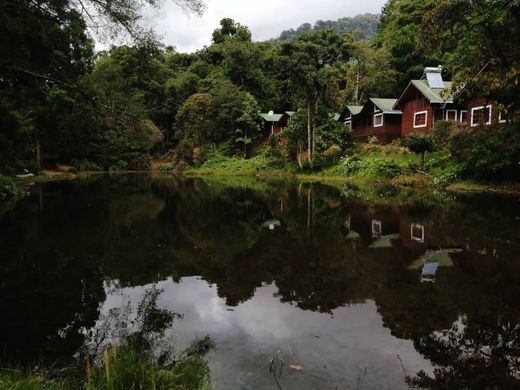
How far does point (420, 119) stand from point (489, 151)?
589 inches

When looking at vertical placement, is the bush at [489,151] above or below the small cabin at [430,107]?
below

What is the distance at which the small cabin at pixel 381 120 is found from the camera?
40.6 metres

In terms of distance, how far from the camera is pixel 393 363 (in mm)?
4934

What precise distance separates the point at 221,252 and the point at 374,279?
A: 4061 millimetres

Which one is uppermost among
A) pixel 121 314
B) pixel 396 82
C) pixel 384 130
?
pixel 396 82

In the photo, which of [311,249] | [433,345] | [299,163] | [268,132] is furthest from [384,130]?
[433,345]

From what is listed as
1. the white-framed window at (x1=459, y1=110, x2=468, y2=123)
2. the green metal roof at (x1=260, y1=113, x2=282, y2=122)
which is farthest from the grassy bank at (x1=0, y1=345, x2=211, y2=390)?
the green metal roof at (x1=260, y1=113, x2=282, y2=122)

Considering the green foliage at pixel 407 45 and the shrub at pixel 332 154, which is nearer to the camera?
the shrub at pixel 332 154

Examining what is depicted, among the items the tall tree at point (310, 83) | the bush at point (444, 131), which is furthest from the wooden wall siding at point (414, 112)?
the tall tree at point (310, 83)

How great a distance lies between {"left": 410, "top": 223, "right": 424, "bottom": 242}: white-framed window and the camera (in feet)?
38.7

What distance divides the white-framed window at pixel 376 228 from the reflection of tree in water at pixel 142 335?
750 cm

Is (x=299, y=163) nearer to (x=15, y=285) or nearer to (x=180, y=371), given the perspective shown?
(x=15, y=285)

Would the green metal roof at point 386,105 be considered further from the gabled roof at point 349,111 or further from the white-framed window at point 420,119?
the gabled roof at point 349,111

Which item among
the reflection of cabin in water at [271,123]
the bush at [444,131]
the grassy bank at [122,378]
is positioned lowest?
the grassy bank at [122,378]
